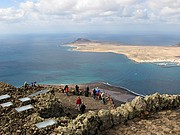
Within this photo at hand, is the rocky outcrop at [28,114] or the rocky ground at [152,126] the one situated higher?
the rocky outcrop at [28,114]

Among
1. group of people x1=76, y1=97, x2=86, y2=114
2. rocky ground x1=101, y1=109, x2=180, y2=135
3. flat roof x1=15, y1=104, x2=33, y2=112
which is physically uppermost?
flat roof x1=15, y1=104, x2=33, y2=112

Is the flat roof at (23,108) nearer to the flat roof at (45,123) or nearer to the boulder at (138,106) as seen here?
the flat roof at (45,123)

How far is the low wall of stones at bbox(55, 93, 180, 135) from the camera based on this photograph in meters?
15.7

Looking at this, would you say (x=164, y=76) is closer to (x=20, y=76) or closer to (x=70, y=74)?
(x=70, y=74)

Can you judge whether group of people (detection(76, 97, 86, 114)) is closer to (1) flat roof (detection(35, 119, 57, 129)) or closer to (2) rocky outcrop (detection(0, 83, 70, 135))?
(2) rocky outcrop (detection(0, 83, 70, 135))

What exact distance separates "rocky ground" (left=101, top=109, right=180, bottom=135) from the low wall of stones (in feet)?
1.53

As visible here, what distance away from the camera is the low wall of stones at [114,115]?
15.7 metres

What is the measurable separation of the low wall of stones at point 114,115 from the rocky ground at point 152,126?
0.47 metres

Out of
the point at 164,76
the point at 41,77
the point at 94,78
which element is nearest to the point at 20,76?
the point at 41,77

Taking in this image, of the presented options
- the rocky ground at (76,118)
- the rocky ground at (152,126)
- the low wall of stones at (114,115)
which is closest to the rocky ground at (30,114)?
the rocky ground at (76,118)

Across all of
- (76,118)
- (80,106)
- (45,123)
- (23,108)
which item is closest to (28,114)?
(23,108)

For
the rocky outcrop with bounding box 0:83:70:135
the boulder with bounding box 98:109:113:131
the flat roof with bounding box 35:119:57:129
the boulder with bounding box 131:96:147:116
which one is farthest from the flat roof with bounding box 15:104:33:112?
the boulder with bounding box 131:96:147:116

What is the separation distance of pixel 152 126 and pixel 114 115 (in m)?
2.93

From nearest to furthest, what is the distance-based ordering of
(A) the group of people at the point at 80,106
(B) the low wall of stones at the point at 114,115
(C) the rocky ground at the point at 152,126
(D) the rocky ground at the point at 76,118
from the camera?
(B) the low wall of stones at the point at 114,115, (D) the rocky ground at the point at 76,118, (C) the rocky ground at the point at 152,126, (A) the group of people at the point at 80,106
